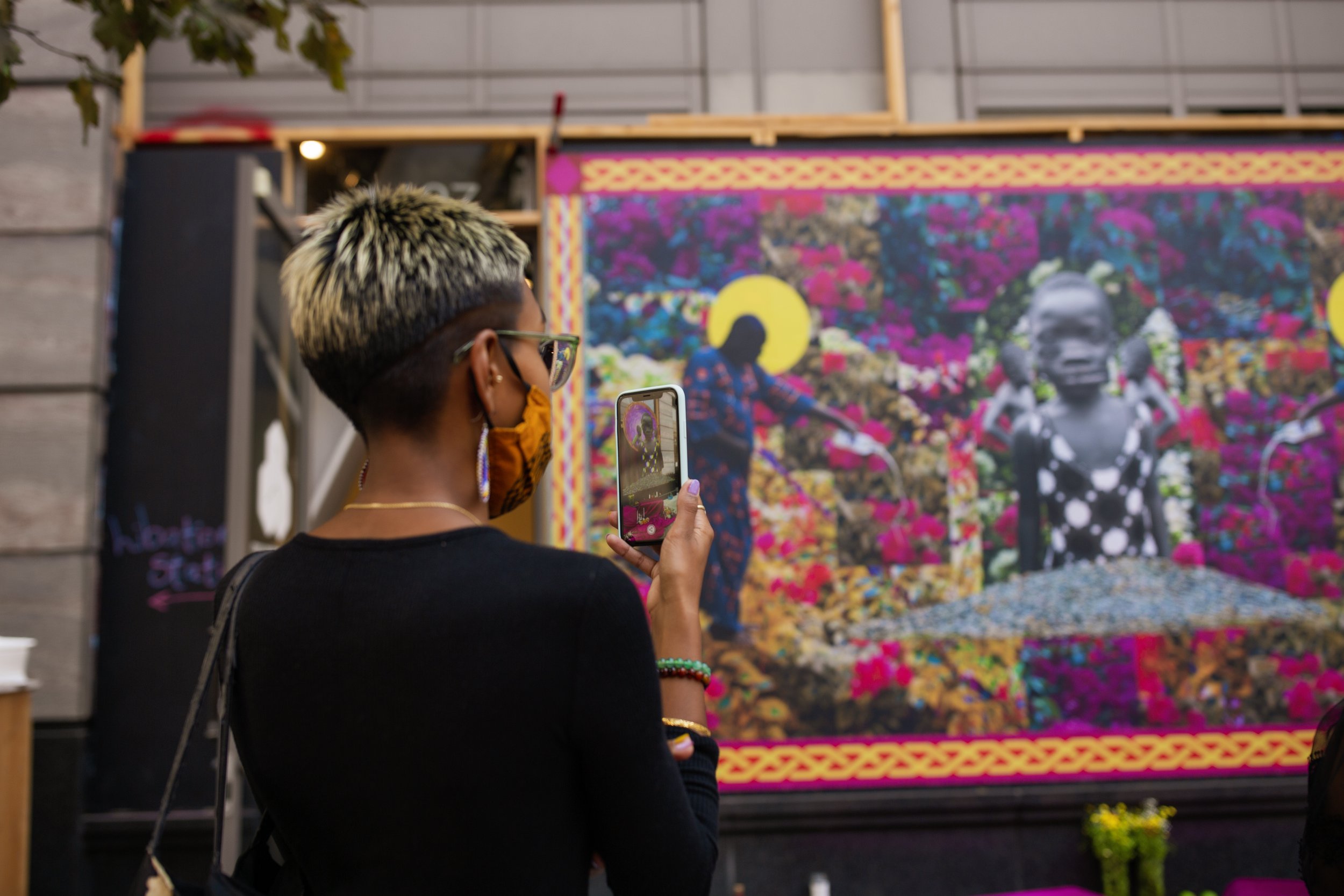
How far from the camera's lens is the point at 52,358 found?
4785 millimetres

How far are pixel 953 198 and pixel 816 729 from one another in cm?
275

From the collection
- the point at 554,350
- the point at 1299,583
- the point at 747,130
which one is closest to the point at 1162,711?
the point at 1299,583

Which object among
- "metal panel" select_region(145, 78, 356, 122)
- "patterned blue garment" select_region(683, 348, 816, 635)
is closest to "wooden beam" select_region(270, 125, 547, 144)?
"metal panel" select_region(145, 78, 356, 122)

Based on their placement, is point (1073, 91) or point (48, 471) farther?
point (1073, 91)

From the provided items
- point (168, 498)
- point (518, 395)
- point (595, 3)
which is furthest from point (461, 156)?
point (518, 395)

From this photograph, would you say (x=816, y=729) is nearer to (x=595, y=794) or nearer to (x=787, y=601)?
(x=787, y=601)

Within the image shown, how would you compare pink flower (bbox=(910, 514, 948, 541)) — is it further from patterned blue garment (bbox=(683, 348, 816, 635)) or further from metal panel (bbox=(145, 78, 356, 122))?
metal panel (bbox=(145, 78, 356, 122))

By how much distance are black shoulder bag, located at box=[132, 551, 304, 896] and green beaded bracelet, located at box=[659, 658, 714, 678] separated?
0.50 m

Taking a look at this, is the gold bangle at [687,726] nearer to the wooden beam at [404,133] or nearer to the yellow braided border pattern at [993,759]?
the yellow braided border pattern at [993,759]

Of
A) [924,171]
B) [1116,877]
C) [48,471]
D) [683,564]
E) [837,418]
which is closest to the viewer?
[683,564]

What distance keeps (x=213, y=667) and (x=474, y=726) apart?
0.39 metres

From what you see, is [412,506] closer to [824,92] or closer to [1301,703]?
[824,92]

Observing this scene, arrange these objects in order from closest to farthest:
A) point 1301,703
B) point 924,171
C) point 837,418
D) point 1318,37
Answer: point 1301,703 < point 837,418 < point 924,171 < point 1318,37

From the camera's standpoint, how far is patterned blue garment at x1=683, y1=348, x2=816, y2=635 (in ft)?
16.2
